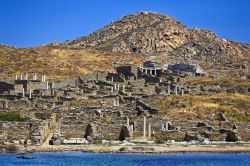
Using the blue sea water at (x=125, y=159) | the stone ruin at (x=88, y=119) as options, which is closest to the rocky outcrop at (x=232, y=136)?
the stone ruin at (x=88, y=119)

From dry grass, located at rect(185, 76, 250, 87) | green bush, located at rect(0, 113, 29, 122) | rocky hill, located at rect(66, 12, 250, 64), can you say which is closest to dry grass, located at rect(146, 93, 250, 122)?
green bush, located at rect(0, 113, 29, 122)

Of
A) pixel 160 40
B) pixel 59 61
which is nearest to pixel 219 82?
pixel 59 61

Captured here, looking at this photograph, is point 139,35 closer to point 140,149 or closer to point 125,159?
point 140,149

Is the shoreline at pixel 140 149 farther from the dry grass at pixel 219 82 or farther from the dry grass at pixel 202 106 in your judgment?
the dry grass at pixel 219 82

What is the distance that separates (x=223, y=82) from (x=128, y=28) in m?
94.5

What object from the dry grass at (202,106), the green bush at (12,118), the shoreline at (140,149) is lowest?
the shoreline at (140,149)

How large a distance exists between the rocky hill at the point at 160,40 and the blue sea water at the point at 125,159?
106713 millimetres

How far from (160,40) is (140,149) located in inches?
4840

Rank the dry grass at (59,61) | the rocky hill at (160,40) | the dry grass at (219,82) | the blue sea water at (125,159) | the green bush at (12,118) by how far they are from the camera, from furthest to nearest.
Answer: the rocky hill at (160,40) < the dry grass at (59,61) < the dry grass at (219,82) < the green bush at (12,118) < the blue sea water at (125,159)

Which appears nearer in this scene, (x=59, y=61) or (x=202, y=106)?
(x=202, y=106)

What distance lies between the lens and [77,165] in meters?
37.0

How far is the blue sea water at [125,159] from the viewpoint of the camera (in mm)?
38344

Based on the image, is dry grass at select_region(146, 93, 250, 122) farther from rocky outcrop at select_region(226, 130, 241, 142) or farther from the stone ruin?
rocky outcrop at select_region(226, 130, 241, 142)

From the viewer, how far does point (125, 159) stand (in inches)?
1620
